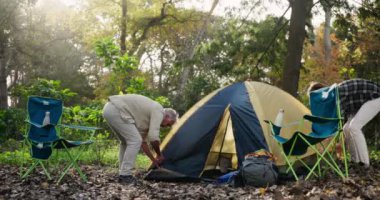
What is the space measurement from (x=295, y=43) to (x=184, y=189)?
17.4 feet

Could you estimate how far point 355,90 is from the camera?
5.41 m

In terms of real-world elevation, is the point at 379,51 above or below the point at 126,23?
below

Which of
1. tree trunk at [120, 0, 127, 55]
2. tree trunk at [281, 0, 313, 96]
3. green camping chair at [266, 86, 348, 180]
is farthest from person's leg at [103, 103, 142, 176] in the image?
tree trunk at [120, 0, 127, 55]

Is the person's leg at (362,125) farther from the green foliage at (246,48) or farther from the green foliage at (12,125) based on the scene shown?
the green foliage at (12,125)

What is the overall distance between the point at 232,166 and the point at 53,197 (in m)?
2.81

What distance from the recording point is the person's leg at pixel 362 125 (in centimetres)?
525

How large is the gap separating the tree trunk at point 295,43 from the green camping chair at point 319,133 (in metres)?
3.91

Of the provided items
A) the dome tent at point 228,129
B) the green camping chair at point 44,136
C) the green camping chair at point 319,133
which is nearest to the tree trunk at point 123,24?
the dome tent at point 228,129

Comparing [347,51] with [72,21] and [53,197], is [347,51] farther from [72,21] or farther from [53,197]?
[72,21]

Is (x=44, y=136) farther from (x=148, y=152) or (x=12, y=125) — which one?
(x=12, y=125)

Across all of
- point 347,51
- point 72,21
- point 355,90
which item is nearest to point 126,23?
point 72,21

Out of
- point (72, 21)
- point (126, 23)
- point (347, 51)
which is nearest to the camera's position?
point (347, 51)

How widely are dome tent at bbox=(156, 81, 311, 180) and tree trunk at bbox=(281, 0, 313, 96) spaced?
2.77 m

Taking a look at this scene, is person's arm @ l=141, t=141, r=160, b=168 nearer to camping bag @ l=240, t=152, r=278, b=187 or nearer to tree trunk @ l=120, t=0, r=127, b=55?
camping bag @ l=240, t=152, r=278, b=187
